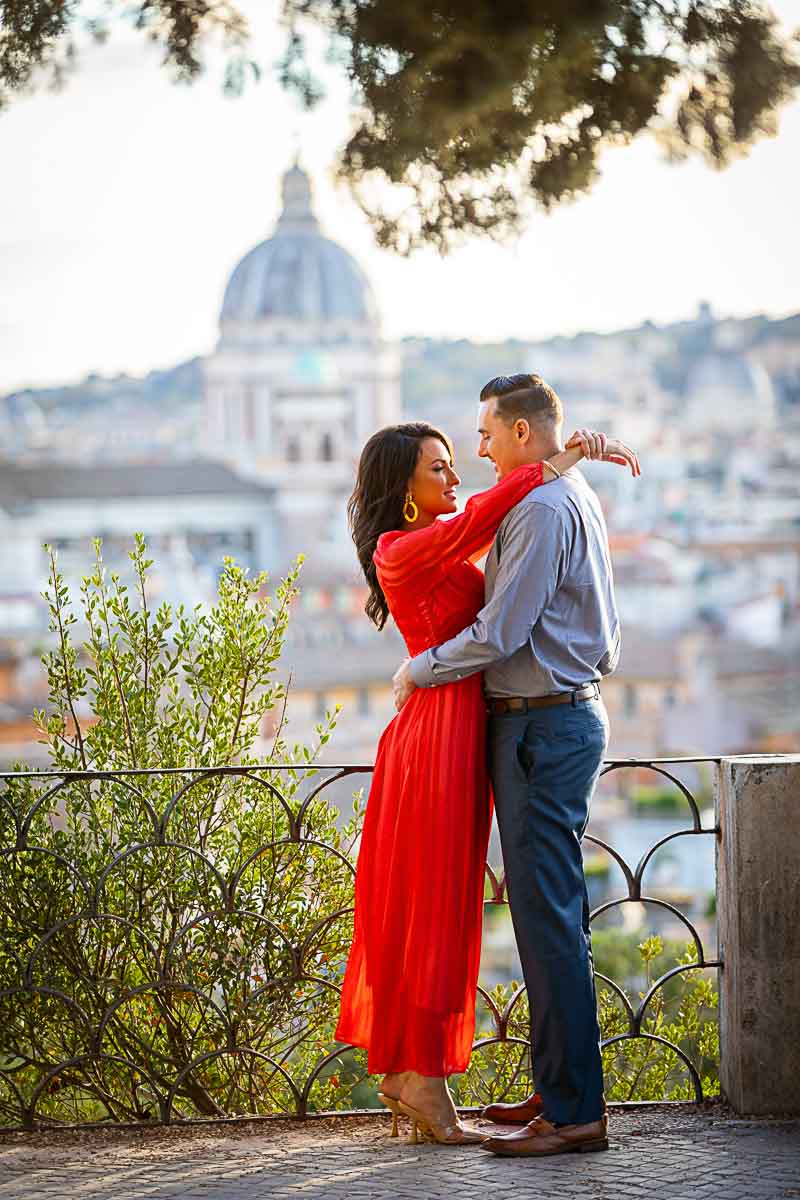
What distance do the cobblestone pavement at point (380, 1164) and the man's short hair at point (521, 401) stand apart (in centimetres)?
98

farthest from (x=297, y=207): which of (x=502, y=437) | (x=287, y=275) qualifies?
(x=502, y=437)

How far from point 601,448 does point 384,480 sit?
30cm

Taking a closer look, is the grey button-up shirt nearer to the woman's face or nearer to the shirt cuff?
the shirt cuff

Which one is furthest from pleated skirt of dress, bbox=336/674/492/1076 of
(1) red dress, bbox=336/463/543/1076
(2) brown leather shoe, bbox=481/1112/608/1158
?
(2) brown leather shoe, bbox=481/1112/608/1158

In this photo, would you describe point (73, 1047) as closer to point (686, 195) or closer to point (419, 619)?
point (419, 619)

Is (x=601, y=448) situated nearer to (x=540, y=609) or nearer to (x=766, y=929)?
(x=540, y=609)

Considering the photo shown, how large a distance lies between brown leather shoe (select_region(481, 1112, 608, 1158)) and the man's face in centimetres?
87

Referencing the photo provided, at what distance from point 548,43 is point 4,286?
189 feet

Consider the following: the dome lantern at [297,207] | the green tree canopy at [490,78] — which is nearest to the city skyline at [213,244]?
the dome lantern at [297,207]

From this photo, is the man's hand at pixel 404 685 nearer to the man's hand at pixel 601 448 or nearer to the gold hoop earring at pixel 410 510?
the gold hoop earring at pixel 410 510

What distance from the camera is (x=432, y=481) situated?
2346 millimetres

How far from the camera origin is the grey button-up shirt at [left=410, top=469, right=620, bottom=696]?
2197mm

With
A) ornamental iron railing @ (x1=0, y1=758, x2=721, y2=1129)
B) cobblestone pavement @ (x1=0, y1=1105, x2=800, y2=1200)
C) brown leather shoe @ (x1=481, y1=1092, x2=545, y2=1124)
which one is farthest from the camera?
ornamental iron railing @ (x1=0, y1=758, x2=721, y2=1129)

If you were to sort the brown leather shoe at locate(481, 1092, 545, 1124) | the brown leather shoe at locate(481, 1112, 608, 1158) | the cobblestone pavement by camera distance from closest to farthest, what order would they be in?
1. the cobblestone pavement
2. the brown leather shoe at locate(481, 1112, 608, 1158)
3. the brown leather shoe at locate(481, 1092, 545, 1124)
